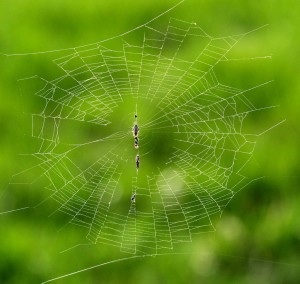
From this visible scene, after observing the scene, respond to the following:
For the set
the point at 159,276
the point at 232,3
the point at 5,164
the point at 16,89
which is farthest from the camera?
the point at 232,3

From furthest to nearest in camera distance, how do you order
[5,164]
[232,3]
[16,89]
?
1. [232,3]
2. [16,89]
3. [5,164]

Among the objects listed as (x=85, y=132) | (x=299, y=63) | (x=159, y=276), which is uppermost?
(x=299, y=63)

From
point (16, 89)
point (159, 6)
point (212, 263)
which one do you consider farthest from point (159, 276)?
point (159, 6)

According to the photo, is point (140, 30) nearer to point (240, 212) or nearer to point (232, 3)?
point (232, 3)
